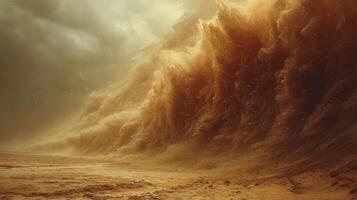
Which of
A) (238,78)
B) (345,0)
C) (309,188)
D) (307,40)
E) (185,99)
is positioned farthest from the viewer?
(185,99)

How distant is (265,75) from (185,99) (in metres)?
4.14

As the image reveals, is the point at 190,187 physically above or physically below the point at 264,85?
below

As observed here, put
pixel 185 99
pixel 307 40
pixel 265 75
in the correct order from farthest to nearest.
Answer: pixel 185 99
pixel 265 75
pixel 307 40

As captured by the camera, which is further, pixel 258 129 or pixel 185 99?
pixel 185 99

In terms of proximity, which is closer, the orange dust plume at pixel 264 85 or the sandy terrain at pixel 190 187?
the sandy terrain at pixel 190 187

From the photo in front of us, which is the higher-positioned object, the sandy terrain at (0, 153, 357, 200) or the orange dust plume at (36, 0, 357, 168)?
the orange dust plume at (36, 0, 357, 168)

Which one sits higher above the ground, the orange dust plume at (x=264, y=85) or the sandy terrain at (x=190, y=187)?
the orange dust plume at (x=264, y=85)

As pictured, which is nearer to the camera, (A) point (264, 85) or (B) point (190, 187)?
(B) point (190, 187)

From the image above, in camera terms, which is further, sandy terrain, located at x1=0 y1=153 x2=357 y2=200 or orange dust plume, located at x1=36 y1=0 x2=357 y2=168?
orange dust plume, located at x1=36 y1=0 x2=357 y2=168

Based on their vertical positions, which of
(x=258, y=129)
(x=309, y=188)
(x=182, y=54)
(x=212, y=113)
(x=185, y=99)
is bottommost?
(x=309, y=188)

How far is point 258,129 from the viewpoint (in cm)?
1101

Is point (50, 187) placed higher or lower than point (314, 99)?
lower

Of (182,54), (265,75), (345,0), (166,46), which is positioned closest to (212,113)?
(265,75)

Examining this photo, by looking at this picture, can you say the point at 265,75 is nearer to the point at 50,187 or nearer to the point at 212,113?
the point at 212,113
